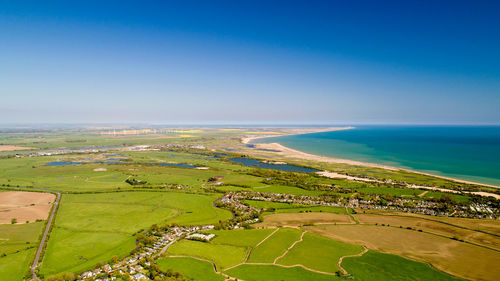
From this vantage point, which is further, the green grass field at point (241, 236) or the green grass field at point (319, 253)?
the green grass field at point (241, 236)

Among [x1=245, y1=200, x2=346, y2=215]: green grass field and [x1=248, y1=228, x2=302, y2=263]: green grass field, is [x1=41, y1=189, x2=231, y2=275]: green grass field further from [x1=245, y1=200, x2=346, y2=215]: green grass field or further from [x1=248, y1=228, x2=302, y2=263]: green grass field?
[x1=248, y1=228, x2=302, y2=263]: green grass field

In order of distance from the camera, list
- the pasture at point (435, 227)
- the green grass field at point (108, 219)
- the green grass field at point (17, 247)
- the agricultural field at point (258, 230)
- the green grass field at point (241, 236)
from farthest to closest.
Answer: the green grass field at point (241, 236), the pasture at point (435, 227), the green grass field at point (108, 219), the agricultural field at point (258, 230), the green grass field at point (17, 247)

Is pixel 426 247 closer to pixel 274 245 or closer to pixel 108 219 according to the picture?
pixel 274 245

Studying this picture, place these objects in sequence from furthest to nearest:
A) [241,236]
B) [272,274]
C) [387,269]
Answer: [241,236]
[387,269]
[272,274]

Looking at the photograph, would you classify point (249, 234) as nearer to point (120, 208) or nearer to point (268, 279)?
point (268, 279)

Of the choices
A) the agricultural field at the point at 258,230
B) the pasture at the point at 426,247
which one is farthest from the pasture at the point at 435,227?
the pasture at the point at 426,247

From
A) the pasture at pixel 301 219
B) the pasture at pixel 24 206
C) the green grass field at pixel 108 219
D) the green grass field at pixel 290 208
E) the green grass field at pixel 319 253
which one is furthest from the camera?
the green grass field at pixel 290 208

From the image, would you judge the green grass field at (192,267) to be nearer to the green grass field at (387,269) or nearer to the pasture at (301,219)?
the pasture at (301,219)

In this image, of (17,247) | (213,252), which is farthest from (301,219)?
(17,247)

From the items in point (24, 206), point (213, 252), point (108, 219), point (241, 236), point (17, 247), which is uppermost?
point (24, 206)
